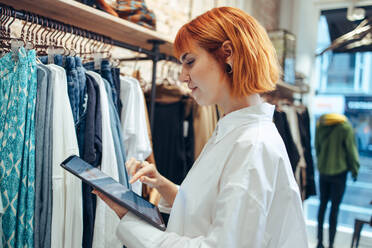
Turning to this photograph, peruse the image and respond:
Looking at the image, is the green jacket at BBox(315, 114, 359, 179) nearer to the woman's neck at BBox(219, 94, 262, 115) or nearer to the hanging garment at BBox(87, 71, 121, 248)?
the hanging garment at BBox(87, 71, 121, 248)

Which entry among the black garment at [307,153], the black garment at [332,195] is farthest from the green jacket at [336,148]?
the black garment at [307,153]

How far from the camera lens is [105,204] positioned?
1.30m

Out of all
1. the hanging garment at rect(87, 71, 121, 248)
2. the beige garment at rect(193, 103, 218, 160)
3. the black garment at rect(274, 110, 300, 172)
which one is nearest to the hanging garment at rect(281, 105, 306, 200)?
the black garment at rect(274, 110, 300, 172)

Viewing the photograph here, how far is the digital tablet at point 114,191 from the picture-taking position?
876 mm

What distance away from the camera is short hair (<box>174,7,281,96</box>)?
88 cm

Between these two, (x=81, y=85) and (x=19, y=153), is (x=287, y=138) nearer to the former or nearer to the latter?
(x=81, y=85)

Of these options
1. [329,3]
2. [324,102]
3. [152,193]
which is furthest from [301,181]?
[329,3]

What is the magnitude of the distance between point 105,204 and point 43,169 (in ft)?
0.90

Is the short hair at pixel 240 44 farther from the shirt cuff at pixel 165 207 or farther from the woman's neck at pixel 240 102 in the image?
the shirt cuff at pixel 165 207

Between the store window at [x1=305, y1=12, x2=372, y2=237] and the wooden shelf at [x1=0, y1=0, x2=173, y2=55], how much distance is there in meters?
3.64

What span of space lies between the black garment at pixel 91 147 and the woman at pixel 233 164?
0.42 m

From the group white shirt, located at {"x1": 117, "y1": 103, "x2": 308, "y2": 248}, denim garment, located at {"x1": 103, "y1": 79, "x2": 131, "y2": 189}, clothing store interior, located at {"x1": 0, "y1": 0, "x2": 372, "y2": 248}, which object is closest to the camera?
white shirt, located at {"x1": 117, "y1": 103, "x2": 308, "y2": 248}

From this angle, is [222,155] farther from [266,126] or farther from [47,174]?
[47,174]

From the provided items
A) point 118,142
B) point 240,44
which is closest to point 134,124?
point 118,142
